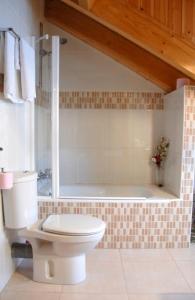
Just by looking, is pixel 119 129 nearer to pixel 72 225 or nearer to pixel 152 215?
pixel 152 215

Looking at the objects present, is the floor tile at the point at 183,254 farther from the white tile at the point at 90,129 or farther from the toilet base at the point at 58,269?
the white tile at the point at 90,129

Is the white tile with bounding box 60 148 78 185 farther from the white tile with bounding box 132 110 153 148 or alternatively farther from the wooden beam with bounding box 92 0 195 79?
the wooden beam with bounding box 92 0 195 79

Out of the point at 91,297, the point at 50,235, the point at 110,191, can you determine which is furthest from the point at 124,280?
the point at 110,191

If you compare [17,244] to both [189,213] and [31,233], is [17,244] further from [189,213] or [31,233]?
[189,213]

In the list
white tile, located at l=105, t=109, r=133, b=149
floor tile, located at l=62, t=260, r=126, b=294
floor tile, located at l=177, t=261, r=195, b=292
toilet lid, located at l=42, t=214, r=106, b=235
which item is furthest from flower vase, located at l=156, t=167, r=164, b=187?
toilet lid, located at l=42, t=214, r=106, b=235

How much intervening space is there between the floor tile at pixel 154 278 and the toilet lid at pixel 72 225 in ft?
1.72

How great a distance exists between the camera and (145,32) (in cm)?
244

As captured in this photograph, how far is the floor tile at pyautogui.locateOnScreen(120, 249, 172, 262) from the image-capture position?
2.79 m

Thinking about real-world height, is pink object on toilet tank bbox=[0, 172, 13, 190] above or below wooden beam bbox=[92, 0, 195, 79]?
below

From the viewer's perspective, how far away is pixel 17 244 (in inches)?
96.9

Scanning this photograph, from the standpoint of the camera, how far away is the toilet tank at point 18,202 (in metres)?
2.27

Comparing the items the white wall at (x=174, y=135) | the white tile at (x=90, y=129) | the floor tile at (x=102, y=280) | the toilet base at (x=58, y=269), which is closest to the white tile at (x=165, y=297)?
the floor tile at (x=102, y=280)

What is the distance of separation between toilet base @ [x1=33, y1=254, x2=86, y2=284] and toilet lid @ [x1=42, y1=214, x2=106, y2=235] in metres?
0.26

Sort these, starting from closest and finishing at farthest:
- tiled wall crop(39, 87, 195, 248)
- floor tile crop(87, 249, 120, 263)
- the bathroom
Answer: the bathroom → floor tile crop(87, 249, 120, 263) → tiled wall crop(39, 87, 195, 248)
